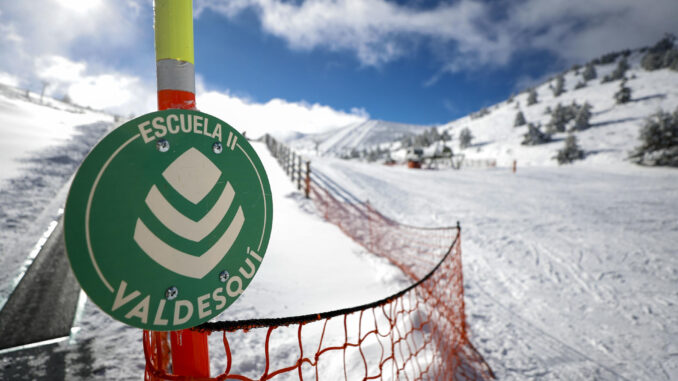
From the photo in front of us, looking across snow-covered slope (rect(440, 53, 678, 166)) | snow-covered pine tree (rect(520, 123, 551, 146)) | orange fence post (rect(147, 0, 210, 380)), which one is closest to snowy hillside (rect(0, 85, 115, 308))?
orange fence post (rect(147, 0, 210, 380))

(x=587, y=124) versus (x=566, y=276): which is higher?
(x=587, y=124)

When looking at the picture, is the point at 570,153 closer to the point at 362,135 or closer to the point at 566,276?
the point at 566,276

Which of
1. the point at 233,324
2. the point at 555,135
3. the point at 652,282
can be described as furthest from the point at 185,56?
the point at 555,135

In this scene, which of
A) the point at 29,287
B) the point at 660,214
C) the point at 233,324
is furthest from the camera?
the point at 660,214

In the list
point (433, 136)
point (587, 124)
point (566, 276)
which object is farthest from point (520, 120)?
point (566, 276)

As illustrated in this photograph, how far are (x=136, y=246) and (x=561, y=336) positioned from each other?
5.76 metres

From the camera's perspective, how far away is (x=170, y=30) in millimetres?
986

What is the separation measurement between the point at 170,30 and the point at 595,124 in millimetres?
52915

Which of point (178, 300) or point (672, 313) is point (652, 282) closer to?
Answer: point (672, 313)

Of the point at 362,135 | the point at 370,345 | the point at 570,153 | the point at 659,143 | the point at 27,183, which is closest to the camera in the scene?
the point at 370,345

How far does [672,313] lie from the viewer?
5039 mm

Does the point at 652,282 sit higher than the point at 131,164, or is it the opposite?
the point at 131,164

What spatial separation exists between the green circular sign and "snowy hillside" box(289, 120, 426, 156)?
11687cm

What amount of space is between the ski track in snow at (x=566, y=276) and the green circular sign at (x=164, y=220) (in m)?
4.05
